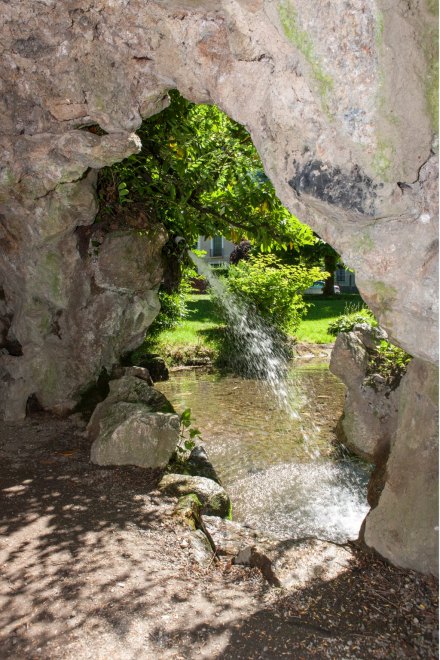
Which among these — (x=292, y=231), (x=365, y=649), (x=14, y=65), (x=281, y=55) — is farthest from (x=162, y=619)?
(x=292, y=231)

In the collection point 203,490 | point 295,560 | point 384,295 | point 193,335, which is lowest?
point 203,490

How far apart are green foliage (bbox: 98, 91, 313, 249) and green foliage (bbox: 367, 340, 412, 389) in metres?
3.32

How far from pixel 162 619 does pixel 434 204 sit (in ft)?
10.3

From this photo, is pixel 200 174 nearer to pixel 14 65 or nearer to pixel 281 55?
pixel 14 65

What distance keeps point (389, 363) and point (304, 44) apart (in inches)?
167

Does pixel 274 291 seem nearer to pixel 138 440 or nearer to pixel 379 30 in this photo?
pixel 138 440

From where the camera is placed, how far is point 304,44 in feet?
10.4

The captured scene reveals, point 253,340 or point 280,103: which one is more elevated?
point 280,103

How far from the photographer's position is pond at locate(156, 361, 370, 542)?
19.9 feet

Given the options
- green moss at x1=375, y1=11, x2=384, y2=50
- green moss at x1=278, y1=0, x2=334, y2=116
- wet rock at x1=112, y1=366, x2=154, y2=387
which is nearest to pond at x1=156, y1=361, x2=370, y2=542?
wet rock at x1=112, y1=366, x2=154, y2=387

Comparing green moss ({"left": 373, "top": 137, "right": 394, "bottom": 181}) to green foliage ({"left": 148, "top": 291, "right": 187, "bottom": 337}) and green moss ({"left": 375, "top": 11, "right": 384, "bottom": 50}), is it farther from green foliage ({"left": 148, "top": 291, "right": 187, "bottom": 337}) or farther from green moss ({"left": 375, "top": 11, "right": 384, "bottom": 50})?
green foliage ({"left": 148, "top": 291, "right": 187, "bottom": 337})

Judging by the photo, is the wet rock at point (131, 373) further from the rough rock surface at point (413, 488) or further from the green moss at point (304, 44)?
the green moss at point (304, 44)

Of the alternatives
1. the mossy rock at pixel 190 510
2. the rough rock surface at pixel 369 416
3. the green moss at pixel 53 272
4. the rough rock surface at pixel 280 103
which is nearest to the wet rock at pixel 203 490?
the mossy rock at pixel 190 510

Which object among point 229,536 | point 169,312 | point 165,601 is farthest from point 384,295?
point 169,312
